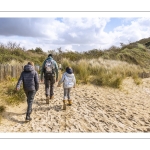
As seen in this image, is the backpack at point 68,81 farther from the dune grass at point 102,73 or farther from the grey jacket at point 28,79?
the dune grass at point 102,73

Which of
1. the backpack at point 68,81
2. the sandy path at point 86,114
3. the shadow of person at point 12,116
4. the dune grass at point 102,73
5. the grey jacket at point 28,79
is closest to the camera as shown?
the sandy path at point 86,114

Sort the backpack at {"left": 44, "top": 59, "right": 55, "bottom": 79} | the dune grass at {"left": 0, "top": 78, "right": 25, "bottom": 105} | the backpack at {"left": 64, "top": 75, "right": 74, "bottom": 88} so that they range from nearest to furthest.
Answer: the backpack at {"left": 64, "top": 75, "right": 74, "bottom": 88} → the backpack at {"left": 44, "top": 59, "right": 55, "bottom": 79} → the dune grass at {"left": 0, "top": 78, "right": 25, "bottom": 105}

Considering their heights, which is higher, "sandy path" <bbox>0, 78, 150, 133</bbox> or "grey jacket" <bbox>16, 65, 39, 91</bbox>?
"grey jacket" <bbox>16, 65, 39, 91</bbox>

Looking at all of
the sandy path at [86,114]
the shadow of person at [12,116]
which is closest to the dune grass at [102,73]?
the sandy path at [86,114]

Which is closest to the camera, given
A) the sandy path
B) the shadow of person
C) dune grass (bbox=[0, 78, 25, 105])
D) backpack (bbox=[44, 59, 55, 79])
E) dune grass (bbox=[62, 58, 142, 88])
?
the sandy path

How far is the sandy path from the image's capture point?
20.2 feet

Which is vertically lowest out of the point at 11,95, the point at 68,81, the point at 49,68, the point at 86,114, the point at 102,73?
the point at 86,114

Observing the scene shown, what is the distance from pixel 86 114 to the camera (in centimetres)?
709

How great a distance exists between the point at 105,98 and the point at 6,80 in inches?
184

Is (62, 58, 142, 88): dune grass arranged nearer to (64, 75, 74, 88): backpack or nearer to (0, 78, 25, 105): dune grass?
(0, 78, 25, 105): dune grass

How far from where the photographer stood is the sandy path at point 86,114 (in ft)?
20.2

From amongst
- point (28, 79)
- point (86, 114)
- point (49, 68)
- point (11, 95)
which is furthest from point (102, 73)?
point (28, 79)

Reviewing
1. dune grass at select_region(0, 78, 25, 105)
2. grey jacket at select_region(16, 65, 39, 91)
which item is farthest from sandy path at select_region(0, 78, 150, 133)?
grey jacket at select_region(16, 65, 39, 91)

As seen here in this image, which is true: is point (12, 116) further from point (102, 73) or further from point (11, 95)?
point (102, 73)
